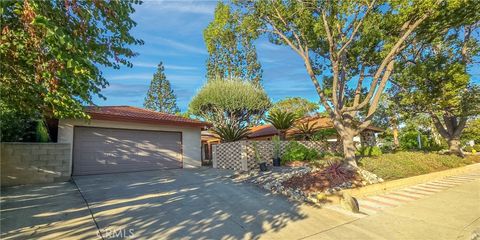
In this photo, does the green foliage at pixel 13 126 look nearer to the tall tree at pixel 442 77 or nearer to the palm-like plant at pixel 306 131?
the palm-like plant at pixel 306 131

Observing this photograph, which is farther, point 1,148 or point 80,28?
point 1,148

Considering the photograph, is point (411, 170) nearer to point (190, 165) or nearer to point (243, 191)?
point (243, 191)

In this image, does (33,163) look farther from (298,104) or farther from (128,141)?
(298,104)

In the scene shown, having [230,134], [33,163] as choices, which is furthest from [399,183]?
[33,163]

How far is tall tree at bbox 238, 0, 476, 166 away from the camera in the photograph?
30.7ft

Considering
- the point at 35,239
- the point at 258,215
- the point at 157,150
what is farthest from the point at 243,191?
the point at 157,150

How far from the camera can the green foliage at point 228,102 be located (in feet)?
61.1

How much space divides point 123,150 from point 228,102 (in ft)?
29.4

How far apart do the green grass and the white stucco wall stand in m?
7.75

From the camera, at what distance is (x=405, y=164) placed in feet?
34.6

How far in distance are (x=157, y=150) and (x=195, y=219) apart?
310 inches

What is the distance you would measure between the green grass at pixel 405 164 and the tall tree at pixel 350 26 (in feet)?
3.62

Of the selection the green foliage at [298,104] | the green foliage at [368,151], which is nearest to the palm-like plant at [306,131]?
the green foliage at [368,151]

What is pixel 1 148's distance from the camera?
7.62 metres
